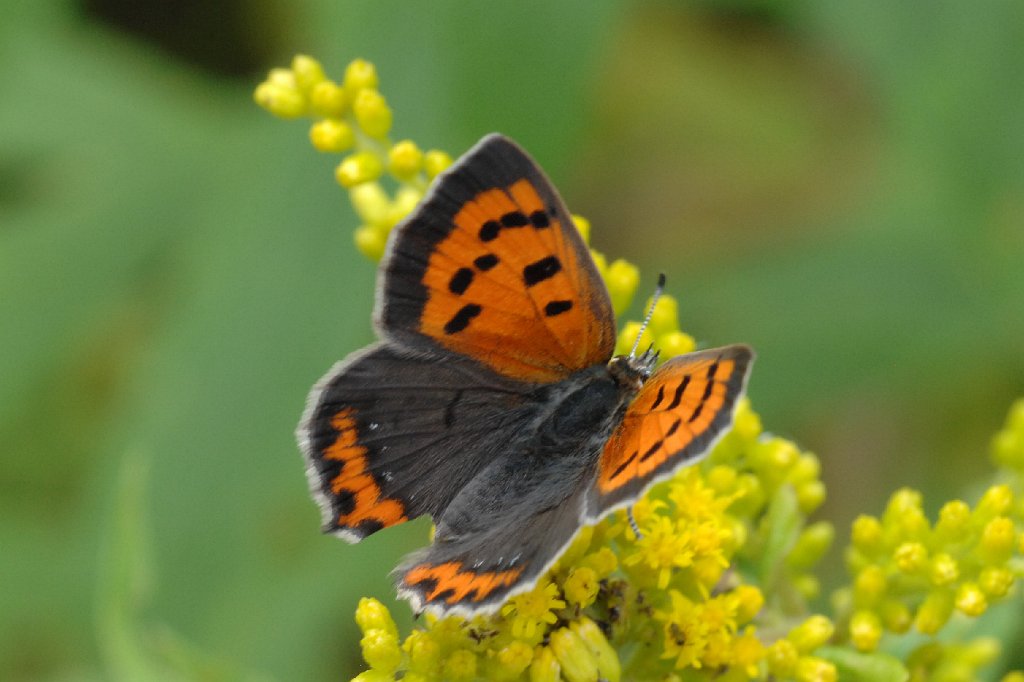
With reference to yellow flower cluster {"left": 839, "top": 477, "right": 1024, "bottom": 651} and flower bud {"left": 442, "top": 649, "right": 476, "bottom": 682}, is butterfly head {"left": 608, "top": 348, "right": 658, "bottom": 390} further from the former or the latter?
flower bud {"left": 442, "top": 649, "right": 476, "bottom": 682}

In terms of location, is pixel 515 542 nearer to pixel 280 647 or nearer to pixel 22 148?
pixel 280 647

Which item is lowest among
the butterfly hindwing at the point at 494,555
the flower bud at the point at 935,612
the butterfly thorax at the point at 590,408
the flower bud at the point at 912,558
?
the flower bud at the point at 935,612

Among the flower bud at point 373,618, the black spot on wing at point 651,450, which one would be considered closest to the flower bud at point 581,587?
the black spot on wing at point 651,450

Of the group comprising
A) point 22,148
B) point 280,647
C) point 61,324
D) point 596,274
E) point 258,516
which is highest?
point 22,148

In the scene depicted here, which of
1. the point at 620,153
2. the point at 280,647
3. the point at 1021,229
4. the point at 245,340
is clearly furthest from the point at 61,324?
the point at 1021,229

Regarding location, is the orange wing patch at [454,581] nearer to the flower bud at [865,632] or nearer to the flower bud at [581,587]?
the flower bud at [581,587]

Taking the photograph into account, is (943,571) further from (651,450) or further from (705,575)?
(651,450)
